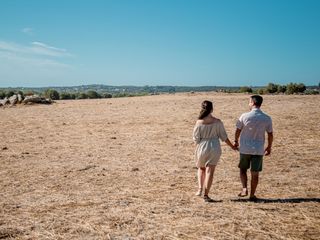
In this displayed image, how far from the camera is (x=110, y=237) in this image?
18.3 ft

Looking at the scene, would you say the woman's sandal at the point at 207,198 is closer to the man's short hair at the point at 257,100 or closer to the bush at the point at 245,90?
the man's short hair at the point at 257,100

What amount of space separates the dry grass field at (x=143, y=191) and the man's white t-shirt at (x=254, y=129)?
1090 millimetres

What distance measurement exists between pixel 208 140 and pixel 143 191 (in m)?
1.97

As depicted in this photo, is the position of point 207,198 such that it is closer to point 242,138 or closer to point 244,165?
point 244,165

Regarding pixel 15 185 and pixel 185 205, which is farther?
pixel 15 185

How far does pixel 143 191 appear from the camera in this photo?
8.14 metres

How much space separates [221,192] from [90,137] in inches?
364

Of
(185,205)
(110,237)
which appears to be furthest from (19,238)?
(185,205)

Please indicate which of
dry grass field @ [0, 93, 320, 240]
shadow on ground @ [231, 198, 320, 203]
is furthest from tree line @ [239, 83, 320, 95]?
shadow on ground @ [231, 198, 320, 203]

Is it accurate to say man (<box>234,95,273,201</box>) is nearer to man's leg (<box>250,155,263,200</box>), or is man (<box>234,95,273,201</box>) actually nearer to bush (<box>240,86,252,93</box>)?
man's leg (<box>250,155,263,200</box>)

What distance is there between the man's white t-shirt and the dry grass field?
3.58 feet

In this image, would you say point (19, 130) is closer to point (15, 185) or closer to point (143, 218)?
point (15, 185)

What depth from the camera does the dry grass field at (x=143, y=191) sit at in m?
5.89

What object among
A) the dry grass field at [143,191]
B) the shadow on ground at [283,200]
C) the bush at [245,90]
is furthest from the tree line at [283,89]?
the shadow on ground at [283,200]
